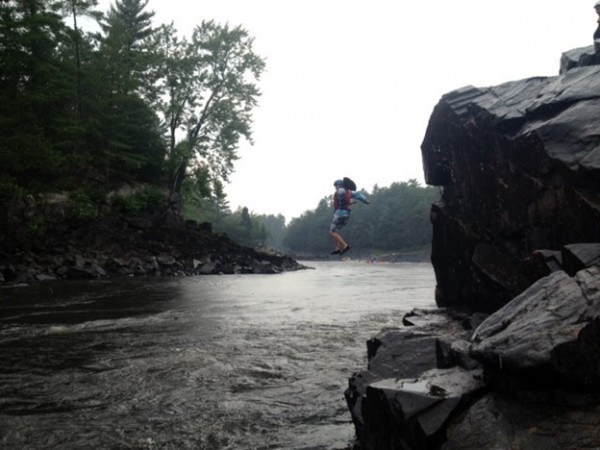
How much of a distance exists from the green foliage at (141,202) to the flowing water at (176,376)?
21.9 metres

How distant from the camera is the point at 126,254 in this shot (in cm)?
3297

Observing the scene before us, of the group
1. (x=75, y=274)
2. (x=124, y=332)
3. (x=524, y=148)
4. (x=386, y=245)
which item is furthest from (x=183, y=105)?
(x=386, y=245)

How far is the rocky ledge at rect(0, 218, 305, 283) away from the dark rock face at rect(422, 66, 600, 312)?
21553 mm

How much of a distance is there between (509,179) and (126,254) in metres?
30.0

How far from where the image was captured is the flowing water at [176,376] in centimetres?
499

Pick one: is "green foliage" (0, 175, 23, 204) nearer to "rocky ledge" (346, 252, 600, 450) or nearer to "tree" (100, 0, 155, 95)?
"tree" (100, 0, 155, 95)

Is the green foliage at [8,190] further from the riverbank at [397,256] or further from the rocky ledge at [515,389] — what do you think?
the riverbank at [397,256]

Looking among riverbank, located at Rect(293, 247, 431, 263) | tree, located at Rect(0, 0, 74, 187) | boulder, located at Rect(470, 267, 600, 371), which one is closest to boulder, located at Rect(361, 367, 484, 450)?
boulder, located at Rect(470, 267, 600, 371)

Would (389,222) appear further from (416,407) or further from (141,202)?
(416,407)

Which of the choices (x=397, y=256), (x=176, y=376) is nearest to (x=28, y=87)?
(x=176, y=376)

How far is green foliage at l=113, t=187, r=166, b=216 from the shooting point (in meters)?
35.5

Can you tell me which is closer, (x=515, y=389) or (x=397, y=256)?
(x=515, y=389)

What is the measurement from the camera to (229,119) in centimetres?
4575

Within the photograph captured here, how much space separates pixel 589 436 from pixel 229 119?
4551 cm
